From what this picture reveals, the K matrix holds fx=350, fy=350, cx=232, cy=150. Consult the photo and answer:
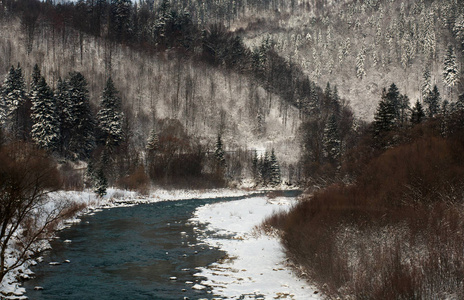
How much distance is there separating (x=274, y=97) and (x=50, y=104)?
227ft

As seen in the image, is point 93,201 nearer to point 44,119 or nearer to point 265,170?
point 44,119

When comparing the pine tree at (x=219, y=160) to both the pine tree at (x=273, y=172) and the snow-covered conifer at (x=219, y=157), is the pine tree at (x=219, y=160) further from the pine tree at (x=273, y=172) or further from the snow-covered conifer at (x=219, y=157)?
the pine tree at (x=273, y=172)

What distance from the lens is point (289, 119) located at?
10869 centimetres

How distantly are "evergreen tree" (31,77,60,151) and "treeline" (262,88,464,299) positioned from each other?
177 ft

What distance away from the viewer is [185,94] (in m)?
104

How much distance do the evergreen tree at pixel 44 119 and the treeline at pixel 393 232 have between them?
177ft

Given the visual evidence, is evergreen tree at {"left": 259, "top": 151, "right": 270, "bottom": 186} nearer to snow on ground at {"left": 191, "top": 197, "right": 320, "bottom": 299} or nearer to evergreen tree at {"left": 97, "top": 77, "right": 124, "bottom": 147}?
evergreen tree at {"left": 97, "top": 77, "right": 124, "bottom": 147}

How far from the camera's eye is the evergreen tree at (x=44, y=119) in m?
62.1

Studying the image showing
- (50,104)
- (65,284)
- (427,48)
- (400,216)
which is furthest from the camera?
(427,48)

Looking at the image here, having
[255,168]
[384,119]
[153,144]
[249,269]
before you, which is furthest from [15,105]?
[249,269]

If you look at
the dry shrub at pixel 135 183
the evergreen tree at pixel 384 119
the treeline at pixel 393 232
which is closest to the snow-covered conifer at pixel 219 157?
the dry shrub at pixel 135 183

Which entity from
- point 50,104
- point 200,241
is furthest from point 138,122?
point 200,241

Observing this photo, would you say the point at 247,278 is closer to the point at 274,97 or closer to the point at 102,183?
the point at 102,183

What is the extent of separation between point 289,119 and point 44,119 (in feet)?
227
